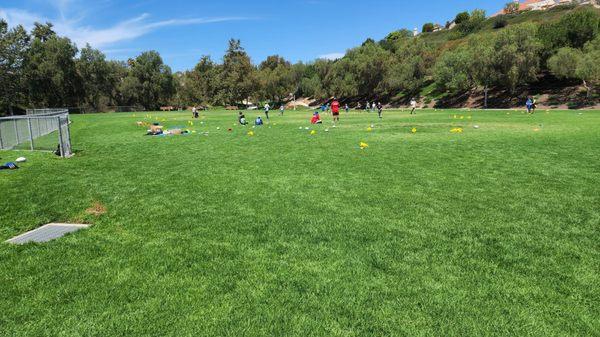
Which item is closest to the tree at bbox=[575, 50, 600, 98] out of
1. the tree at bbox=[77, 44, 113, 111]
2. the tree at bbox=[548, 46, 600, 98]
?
the tree at bbox=[548, 46, 600, 98]

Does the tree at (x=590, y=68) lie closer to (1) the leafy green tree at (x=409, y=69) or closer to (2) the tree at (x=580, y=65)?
(2) the tree at (x=580, y=65)

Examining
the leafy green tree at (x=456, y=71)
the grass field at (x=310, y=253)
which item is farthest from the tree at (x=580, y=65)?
the grass field at (x=310, y=253)

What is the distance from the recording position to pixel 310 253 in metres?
5.36

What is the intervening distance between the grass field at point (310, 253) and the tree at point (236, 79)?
8725 cm

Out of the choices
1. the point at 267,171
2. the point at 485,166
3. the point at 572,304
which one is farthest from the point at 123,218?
the point at 485,166

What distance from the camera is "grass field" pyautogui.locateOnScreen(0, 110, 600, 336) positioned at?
3840mm

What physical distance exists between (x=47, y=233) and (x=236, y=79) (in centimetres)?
9272

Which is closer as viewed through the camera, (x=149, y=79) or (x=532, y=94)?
(x=532, y=94)

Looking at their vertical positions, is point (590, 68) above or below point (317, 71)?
below

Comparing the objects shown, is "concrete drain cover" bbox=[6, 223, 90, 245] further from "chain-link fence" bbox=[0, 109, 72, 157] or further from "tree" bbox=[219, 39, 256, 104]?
"tree" bbox=[219, 39, 256, 104]

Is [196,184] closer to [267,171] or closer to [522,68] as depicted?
[267,171]

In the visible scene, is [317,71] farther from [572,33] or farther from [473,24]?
[473,24]

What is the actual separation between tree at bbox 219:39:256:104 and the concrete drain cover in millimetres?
91034

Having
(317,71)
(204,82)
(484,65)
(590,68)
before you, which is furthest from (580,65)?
(204,82)
